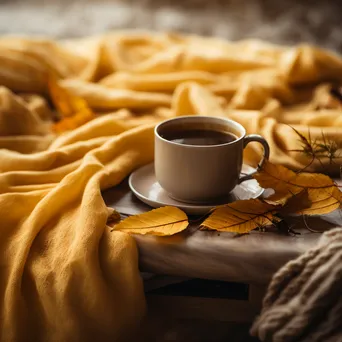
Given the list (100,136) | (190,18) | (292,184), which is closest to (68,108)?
(100,136)

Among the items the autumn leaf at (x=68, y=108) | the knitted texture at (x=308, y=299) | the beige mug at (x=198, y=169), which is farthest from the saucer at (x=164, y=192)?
the autumn leaf at (x=68, y=108)

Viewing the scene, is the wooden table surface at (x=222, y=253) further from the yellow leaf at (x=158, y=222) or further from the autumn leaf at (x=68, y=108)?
the autumn leaf at (x=68, y=108)

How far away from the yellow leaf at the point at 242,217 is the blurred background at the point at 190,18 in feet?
2.99

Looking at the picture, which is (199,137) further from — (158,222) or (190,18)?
(190,18)

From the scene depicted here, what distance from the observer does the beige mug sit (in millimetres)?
683

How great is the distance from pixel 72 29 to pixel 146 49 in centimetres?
29

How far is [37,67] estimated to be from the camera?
1166mm

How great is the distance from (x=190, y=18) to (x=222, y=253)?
43.1 inches

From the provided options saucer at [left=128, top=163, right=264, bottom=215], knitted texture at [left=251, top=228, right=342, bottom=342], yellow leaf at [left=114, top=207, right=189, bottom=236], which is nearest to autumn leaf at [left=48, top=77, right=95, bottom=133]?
saucer at [left=128, top=163, right=264, bottom=215]

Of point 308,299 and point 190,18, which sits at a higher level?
point 190,18

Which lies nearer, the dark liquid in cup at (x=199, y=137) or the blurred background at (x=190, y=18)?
the dark liquid in cup at (x=199, y=137)

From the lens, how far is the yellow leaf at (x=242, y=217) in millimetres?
667

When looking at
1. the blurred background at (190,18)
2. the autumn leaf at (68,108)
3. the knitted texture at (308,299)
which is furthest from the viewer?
the blurred background at (190,18)

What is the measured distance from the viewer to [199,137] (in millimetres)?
769
